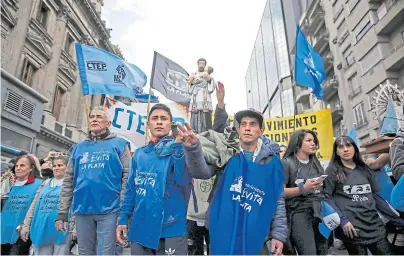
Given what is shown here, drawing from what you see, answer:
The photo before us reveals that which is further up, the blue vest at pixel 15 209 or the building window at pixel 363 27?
the building window at pixel 363 27

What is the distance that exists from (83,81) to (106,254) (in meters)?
4.13

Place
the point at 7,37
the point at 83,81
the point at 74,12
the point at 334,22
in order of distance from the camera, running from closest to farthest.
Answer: the point at 83,81, the point at 7,37, the point at 74,12, the point at 334,22

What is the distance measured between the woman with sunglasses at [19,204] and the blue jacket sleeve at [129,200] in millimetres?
2400

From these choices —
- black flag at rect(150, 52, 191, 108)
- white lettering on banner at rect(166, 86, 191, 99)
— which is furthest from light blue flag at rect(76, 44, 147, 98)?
white lettering on banner at rect(166, 86, 191, 99)

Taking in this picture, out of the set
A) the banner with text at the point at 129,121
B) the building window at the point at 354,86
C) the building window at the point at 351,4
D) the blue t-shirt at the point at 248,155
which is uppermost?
the building window at the point at 351,4

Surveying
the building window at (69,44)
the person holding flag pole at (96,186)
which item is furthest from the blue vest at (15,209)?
the building window at (69,44)

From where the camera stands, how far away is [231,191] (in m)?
2.07

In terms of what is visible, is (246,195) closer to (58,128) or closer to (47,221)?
(47,221)

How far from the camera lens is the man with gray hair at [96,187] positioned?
2.65m

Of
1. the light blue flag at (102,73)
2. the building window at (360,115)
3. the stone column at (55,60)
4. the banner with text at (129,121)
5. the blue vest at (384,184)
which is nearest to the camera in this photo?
the blue vest at (384,184)

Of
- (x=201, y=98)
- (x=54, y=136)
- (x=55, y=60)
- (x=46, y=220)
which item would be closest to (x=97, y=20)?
(x=55, y=60)

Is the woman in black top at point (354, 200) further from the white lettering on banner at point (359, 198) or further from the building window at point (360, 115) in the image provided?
the building window at point (360, 115)

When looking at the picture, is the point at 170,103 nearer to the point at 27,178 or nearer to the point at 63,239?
the point at 27,178

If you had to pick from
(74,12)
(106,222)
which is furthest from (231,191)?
(74,12)
